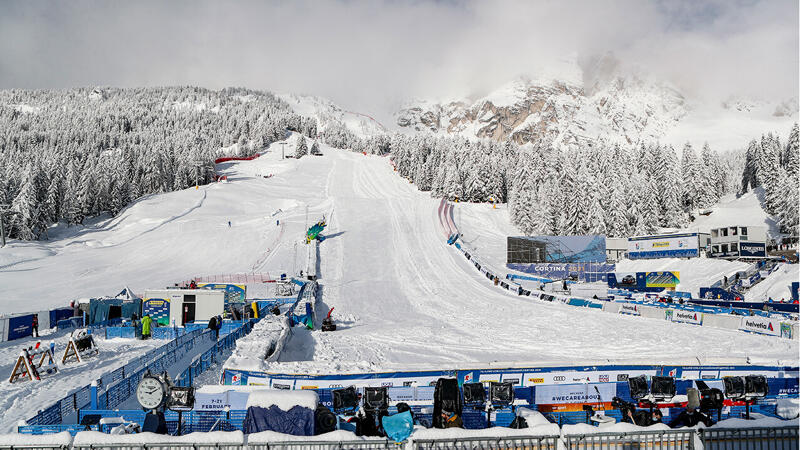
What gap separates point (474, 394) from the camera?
28.3 feet

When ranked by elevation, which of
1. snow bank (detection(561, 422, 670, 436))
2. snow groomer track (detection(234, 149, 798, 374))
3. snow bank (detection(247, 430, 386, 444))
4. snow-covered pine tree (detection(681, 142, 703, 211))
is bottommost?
snow groomer track (detection(234, 149, 798, 374))

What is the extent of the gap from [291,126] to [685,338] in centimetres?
16917

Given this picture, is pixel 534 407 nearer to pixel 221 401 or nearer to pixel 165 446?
pixel 221 401

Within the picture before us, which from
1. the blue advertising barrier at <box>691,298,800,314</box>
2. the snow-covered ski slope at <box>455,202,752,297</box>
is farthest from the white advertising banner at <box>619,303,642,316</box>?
the snow-covered ski slope at <box>455,202,752,297</box>

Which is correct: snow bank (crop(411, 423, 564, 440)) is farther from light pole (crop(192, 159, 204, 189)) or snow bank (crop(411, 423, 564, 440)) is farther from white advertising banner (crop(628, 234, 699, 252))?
light pole (crop(192, 159, 204, 189))

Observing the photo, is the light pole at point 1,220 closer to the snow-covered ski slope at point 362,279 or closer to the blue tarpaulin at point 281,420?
the snow-covered ski slope at point 362,279

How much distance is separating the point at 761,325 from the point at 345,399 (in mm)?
22198

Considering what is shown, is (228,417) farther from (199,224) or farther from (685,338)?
(199,224)

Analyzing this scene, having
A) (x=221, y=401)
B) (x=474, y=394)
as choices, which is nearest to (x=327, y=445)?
(x=474, y=394)

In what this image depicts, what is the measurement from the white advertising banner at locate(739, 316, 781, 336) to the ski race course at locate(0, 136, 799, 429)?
2.04ft

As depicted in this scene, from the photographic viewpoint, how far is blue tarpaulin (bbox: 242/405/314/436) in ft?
21.9

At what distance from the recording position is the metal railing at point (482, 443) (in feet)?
18.9

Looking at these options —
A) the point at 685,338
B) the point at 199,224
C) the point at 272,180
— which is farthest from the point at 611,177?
the point at 272,180

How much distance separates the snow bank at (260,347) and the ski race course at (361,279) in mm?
715
